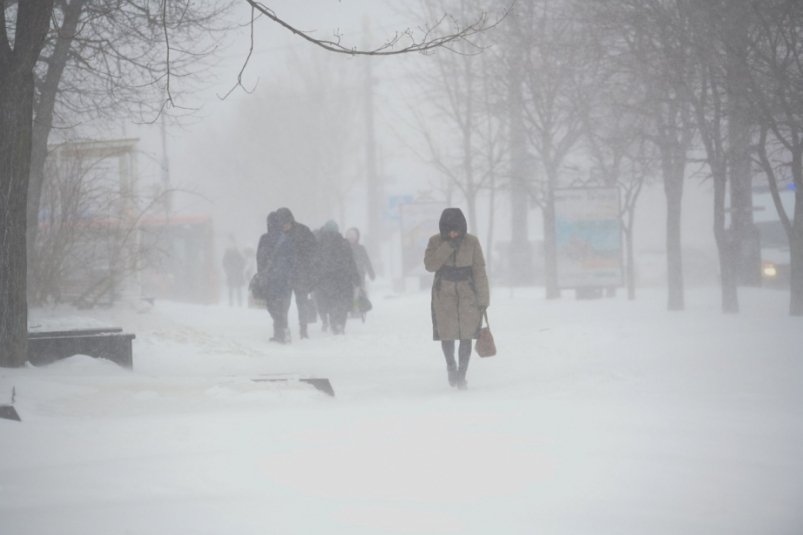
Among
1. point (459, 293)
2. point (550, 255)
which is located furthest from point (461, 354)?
point (550, 255)

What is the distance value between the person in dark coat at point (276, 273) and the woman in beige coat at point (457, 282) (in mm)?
5541

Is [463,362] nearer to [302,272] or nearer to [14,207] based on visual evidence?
[14,207]

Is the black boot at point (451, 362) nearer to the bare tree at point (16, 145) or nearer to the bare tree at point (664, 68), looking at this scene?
the bare tree at point (16, 145)

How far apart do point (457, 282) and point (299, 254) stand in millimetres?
6018

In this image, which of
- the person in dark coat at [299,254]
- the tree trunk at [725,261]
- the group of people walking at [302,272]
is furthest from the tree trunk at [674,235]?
the person in dark coat at [299,254]

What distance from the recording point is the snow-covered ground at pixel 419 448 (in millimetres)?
4129

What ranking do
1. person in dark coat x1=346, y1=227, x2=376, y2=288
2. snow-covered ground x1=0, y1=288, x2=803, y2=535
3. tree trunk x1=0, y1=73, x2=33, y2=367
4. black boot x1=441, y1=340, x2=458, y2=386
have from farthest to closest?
person in dark coat x1=346, y1=227, x2=376, y2=288 → black boot x1=441, y1=340, x2=458, y2=386 → tree trunk x1=0, y1=73, x2=33, y2=367 → snow-covered ground x1=0, y1=288, x2=803, y2=535

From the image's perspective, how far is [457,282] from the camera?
8062mm

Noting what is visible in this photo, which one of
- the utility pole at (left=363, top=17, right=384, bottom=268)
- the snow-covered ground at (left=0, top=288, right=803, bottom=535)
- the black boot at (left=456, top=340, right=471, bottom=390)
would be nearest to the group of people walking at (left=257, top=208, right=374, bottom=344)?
the snow-covered ground at (left=0, top=288, right=803, bottom=535)

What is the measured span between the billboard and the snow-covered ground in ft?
26.3

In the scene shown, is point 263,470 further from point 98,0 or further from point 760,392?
point 98,0

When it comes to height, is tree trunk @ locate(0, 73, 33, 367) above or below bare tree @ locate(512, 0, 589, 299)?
below

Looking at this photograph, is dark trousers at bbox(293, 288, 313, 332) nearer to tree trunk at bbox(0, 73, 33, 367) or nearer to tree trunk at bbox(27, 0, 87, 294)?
tree trunk at bbox(27, 0, 87, 294)

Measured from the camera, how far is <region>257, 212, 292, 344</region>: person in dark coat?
1324cm
